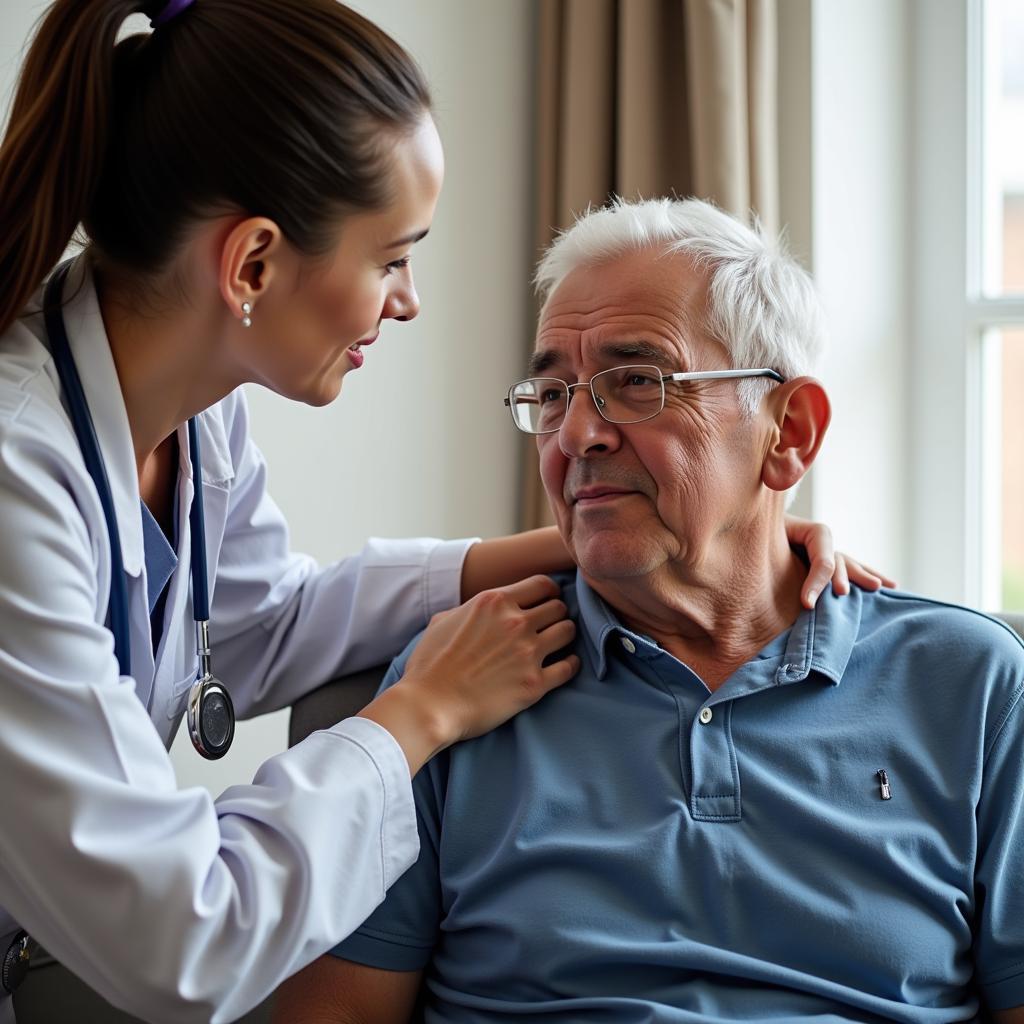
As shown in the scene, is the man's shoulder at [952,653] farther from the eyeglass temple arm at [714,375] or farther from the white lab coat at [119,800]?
the white lab coat at [119,800]

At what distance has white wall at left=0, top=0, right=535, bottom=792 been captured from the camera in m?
2.46

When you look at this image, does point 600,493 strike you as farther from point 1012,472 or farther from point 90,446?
point 1012,472

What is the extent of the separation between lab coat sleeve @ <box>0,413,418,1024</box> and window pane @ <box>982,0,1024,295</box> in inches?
87.8

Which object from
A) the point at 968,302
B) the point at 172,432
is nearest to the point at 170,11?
the point at 172,432

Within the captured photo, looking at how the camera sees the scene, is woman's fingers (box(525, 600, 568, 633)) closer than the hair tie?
No

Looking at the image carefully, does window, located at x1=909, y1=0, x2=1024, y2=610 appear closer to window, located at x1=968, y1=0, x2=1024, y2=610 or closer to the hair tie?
window, located at x1=968, y1=0, x2=1024, y2=610

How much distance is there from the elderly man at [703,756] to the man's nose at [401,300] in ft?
0.86

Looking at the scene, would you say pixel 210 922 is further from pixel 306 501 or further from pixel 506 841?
pixel 306 501

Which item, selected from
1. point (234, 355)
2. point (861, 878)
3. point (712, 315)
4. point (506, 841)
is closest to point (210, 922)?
point (506, 841)

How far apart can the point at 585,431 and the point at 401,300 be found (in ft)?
0.98

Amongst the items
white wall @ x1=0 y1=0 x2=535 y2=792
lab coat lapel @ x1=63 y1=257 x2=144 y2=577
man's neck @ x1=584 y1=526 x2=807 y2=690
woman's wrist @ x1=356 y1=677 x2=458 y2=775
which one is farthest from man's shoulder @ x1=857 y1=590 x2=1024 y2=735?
white wall @ x1=0 y1=0 x2=535 y2=792

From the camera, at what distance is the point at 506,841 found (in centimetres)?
148

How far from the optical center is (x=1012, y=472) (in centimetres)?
287

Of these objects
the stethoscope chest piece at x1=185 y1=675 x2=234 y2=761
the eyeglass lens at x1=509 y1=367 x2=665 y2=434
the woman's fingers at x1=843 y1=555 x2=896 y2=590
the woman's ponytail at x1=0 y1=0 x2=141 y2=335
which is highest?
the woman's ponytail at x1=0 y1=0 x2=141 y2=335
